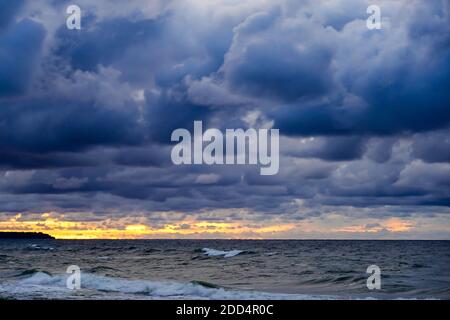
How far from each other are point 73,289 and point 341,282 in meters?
17.3

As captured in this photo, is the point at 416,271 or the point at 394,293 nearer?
the point at 394,293

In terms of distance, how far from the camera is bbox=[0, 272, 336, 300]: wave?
1136 inches

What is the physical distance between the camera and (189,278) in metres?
43.2

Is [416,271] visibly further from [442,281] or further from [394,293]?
[394,293]

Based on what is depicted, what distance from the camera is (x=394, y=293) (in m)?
32.2

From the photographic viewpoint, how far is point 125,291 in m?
33.0

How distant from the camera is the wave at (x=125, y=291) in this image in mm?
28844
